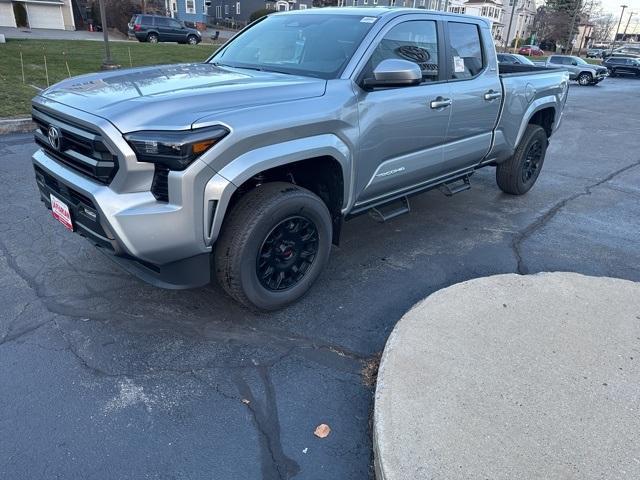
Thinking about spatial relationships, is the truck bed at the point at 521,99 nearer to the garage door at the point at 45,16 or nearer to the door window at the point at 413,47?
the door window at the point at 413,47

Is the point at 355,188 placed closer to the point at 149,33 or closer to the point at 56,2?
the point at 149,33

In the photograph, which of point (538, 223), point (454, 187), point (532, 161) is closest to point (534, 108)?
point (532, 161)

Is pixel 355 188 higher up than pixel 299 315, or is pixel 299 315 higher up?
pixel 355 188

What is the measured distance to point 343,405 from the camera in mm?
2656

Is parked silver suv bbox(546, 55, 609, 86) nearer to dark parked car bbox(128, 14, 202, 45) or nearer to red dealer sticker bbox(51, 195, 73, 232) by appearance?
dark parked car bbox(128, 14, 202, 45)

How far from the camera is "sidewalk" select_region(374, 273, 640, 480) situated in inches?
86.0

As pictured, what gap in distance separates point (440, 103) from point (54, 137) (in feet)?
9.19

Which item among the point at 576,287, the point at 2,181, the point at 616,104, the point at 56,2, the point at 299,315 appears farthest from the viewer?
the point at 56,2

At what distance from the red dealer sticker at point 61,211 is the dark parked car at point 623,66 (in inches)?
1758

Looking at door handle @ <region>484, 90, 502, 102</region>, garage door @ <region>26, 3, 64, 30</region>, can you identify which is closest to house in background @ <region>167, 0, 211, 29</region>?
garage door @ <region>26, 3, 64, 30</region>

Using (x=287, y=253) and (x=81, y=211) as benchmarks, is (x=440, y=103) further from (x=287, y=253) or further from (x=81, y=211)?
(x=81, y=211)

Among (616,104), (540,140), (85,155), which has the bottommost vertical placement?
(616,104)

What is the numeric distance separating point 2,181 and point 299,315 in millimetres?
4235

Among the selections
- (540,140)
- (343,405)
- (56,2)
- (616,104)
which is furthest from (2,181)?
(56,2)
